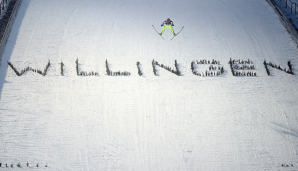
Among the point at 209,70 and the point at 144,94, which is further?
the point at 209,70

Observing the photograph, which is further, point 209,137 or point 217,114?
point 217,114

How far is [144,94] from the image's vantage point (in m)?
13.2

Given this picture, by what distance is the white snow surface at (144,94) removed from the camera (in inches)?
421

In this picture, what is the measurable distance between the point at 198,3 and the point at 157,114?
9.29m

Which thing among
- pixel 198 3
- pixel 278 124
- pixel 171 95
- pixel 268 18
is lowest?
pixel 278 124

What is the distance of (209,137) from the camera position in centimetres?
1132

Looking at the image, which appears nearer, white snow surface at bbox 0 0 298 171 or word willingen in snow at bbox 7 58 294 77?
white snow surface at bbox 0 0 298 171

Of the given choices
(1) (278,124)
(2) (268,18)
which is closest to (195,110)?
(1) (278,124)

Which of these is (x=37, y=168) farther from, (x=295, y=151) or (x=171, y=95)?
A: (x=295, y=151)

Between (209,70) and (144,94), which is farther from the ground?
(209,70)

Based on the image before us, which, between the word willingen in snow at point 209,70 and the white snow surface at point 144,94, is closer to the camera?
the white snow surface at point 144,94

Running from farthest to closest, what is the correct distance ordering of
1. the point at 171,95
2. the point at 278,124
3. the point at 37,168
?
the point at 171,95 < the point at 278,124 < the point at 37,168

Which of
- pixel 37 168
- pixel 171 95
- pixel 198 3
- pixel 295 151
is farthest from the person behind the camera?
pixel 198 3

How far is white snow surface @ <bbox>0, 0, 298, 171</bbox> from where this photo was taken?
10703 millimetres
